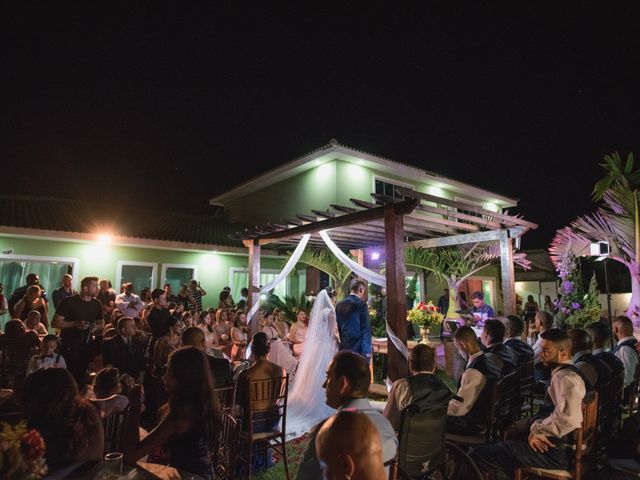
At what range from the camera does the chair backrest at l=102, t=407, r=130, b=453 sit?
3.27 metres

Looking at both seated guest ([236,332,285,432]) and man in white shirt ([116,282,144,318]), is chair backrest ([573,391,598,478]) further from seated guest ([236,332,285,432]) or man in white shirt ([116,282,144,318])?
man in white shirt ([116,282,144,318])

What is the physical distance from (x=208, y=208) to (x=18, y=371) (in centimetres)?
2099

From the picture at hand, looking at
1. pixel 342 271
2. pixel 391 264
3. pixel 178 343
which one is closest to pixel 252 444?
pixel 178 343

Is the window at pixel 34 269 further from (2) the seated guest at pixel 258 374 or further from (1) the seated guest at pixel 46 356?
(2) the seated guest at pixel 258 374

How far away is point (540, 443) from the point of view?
10.6 feet

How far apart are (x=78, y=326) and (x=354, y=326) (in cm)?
439

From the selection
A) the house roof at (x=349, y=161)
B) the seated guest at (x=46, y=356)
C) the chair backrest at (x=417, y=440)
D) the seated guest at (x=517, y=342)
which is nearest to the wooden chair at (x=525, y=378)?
the seated guest at (x=517, y=342)

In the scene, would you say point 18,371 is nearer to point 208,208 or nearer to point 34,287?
point 34,287

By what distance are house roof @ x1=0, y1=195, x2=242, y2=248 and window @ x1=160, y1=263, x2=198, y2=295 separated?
1.00 m

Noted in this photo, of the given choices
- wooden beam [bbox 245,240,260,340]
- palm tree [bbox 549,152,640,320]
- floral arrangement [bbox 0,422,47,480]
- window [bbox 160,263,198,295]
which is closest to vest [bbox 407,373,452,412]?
floral arrangement [bbox 0,422,47,480]

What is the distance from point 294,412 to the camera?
249 inches

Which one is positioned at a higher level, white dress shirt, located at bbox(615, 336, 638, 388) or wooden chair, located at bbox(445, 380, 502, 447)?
white dress shirt, located at bbox(615, 336, 638, 388)

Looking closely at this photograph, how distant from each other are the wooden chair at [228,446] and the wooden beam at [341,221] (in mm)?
3615

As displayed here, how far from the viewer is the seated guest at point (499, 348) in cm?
431
